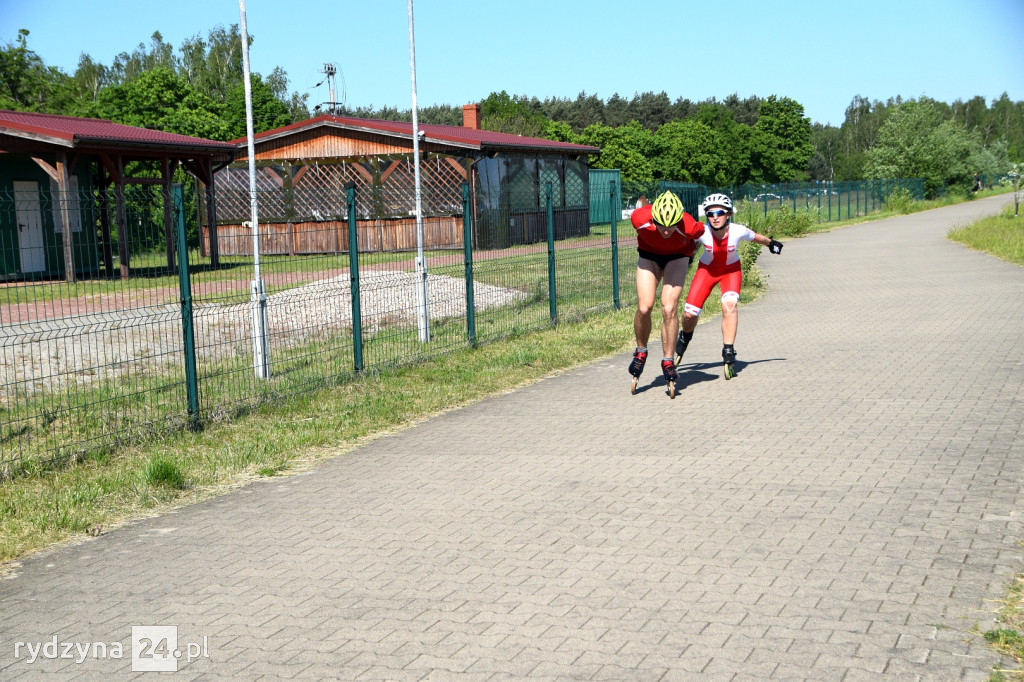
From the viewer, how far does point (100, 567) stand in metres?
5.19

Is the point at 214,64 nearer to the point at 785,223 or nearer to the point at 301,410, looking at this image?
the point at 785,223

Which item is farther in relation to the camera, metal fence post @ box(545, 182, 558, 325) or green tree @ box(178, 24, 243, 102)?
green tree @ box(178, 24, 243, 102)

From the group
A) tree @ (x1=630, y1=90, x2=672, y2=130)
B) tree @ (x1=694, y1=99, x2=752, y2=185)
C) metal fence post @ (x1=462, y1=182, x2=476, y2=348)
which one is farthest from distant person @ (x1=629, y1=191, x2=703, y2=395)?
tree @ (x1=630, y1=90, x2=672, y2=130)

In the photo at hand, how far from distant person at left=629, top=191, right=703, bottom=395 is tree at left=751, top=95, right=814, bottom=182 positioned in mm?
92172

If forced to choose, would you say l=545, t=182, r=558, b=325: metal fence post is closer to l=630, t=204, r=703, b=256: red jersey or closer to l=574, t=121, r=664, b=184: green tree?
l=630, t=204, r=703, b=256: red jersey

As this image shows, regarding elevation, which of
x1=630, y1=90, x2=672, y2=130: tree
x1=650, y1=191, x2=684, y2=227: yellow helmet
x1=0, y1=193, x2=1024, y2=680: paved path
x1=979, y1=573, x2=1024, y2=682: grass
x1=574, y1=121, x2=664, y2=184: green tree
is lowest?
x1=0, y1=193, x2=1024, y2=680: paved path

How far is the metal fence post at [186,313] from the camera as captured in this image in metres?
7.90

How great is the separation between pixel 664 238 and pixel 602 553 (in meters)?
4.78

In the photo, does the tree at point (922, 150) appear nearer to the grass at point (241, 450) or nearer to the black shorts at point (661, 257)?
the grass at point (241, 450)

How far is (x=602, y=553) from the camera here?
5090mm

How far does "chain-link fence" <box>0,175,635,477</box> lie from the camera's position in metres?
7.99

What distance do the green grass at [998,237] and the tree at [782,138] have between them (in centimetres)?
6438

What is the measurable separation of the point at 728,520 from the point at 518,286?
8.95m

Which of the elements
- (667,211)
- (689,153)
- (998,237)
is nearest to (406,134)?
(998,237)
